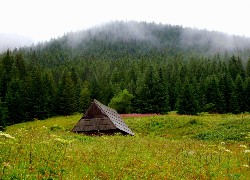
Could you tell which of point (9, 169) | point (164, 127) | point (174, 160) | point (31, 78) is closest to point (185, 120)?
point (164, 127)

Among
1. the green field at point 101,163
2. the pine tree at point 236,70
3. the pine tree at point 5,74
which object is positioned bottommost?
the pine tree at point 236,70

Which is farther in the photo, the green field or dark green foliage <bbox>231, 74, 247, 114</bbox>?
dark green foliage <bbox>231, 74, 247, 114</bbox>

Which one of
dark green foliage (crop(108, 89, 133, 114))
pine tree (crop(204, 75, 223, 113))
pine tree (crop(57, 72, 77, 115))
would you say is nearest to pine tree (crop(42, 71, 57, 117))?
pine tree (crop(57, 72, 77, 115))

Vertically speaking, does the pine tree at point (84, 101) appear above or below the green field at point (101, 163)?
below

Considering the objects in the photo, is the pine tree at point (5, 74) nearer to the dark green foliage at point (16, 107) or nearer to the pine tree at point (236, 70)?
the dark green foliage at point (16, 107)

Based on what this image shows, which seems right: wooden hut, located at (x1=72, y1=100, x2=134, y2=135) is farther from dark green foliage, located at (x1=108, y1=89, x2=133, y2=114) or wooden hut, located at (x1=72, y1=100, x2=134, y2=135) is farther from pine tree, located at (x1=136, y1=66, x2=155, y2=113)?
pine tree, located at (x1=136, y1=66, x2=155, y2=113)

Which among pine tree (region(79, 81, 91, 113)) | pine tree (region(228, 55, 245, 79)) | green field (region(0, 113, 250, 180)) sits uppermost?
green field (region(0, 113, 250, 180))

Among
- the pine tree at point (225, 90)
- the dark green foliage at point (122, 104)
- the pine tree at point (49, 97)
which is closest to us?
the dark green foliage at point (122, 104)

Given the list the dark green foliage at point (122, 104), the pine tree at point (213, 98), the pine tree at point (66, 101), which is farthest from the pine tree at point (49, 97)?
the pine tree at point (213, 98)

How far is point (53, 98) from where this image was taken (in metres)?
81.1

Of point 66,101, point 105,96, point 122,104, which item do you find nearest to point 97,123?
point 122,104

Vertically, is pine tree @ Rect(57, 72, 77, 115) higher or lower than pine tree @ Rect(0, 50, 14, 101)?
lower

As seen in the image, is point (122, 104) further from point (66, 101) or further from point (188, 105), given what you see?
point (188, 105)

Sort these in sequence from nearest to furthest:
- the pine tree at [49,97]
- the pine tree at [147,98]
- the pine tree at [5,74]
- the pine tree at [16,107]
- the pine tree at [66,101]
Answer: the pine tree at [16,107] < the pine tree at [147,98] < the pine tree at [49,97] < the pine tree at [66,101] < the pine tree at [5,74]
